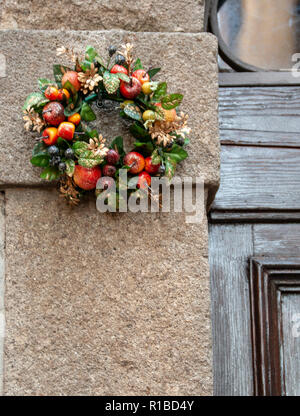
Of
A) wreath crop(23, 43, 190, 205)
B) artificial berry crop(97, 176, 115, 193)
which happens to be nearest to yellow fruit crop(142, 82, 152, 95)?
wreath crop(23, 43, 190, 205)

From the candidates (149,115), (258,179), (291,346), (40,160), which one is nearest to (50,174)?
(40,160)

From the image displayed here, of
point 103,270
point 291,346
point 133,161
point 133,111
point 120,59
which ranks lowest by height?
point 291,346

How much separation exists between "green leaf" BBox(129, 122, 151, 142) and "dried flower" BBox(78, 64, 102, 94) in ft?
0.40

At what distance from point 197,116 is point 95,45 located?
29cm

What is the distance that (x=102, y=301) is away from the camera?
Answer: 108cm

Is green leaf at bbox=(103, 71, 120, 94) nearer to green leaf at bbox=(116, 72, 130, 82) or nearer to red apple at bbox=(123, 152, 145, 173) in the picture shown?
green leaf at bbox=(116, 72, 130, 82)

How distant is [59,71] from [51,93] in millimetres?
62

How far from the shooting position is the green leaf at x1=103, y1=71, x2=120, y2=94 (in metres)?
1.03

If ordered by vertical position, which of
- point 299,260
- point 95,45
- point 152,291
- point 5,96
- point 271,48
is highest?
point 271,48

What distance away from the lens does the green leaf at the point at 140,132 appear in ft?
3.58

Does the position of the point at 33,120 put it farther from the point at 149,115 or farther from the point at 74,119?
the point at 149,115

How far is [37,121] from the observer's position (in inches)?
41.8
